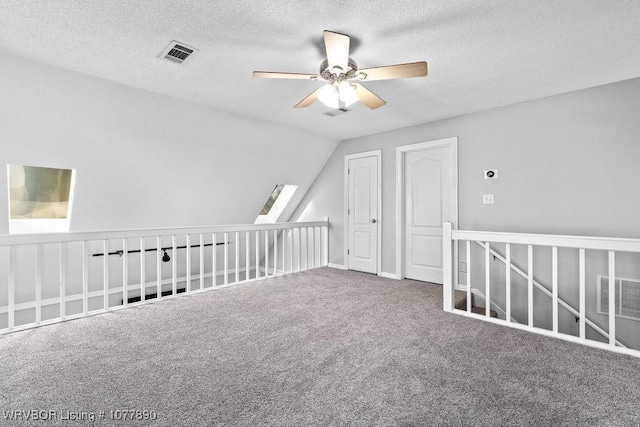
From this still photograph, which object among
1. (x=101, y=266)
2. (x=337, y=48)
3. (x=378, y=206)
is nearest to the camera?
(x=337, y=48)

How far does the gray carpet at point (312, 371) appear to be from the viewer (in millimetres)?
1574

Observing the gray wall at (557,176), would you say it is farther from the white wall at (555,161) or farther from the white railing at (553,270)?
the white railing at (553,270)

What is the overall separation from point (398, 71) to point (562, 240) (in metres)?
1.85

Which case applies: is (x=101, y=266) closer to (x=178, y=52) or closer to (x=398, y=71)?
(x=178, y=52)

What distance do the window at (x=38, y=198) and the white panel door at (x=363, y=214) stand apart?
12.5 feet

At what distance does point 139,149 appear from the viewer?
142 inches

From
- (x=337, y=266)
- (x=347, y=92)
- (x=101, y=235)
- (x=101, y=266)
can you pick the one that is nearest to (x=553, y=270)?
(x=347, y=92)

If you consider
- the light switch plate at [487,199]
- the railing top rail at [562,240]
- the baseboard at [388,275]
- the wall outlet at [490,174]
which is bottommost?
the baseboard at [388,275]

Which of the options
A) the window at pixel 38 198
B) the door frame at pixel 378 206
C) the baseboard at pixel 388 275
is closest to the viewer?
the window at pixel 38 198

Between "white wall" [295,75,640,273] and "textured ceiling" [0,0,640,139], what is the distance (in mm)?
268

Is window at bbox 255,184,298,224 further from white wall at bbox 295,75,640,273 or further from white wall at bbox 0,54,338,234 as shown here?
white wall at bbox 295,75,640,273

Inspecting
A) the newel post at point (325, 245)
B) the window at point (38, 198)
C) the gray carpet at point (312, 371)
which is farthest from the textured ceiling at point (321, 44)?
the newel post at point (325, 245)

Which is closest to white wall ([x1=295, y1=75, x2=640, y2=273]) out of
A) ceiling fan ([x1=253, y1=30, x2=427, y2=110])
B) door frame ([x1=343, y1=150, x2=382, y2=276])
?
door frame ([x1=343, y1=150, x2=382, y2=276])

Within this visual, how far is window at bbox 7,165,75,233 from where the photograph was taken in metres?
3.62
